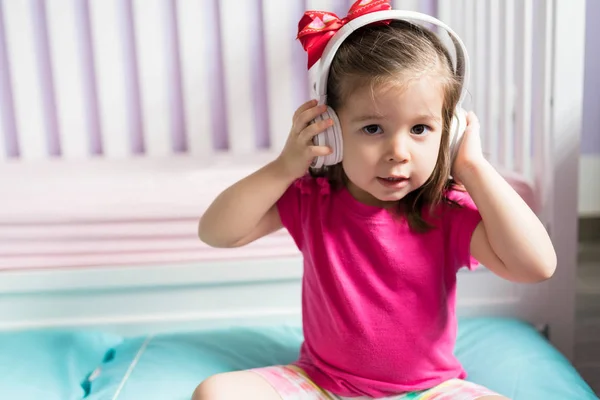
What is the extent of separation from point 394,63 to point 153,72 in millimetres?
766

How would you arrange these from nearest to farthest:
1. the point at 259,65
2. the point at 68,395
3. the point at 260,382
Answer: the point at 260,382 → the point at 68,395 → the point at 259,65

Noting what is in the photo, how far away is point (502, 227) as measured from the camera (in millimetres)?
918

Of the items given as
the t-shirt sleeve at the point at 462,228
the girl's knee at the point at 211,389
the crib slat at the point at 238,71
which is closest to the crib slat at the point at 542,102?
the t-shirt sleeve at the point at 462,228

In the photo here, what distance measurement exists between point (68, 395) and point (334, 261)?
19.2 inches

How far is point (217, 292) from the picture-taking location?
139 cm

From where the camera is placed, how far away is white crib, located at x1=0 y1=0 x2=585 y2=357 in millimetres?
1328

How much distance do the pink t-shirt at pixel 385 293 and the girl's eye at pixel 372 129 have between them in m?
0.13

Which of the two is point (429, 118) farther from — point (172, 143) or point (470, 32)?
point (172, 143)

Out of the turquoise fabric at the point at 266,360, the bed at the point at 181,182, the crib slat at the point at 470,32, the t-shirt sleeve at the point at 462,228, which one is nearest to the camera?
the t-shirt sleeve at the point at 462,228

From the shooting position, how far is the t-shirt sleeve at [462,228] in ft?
3.21

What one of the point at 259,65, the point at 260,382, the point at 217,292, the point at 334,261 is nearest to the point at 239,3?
the point at 259,65

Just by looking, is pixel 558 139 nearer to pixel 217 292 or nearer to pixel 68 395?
pixel 217 292

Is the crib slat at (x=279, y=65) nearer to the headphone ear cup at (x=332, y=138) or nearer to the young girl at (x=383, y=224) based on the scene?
the young girl at (x=383, y=224)

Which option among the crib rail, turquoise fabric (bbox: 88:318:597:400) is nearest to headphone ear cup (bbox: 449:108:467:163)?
turquoise fabric (bbox: 88:318:597:400)
